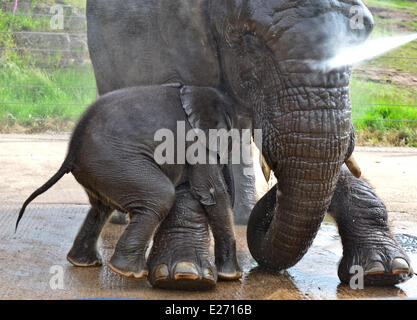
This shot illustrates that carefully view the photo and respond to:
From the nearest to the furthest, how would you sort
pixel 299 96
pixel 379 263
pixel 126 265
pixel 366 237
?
pixel 299 96, pixel 126 265, pixel 379 263, pixel 366 237

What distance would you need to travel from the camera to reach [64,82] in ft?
34.0

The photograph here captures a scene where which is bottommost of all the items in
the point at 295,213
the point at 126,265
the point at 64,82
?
the point at 64,82

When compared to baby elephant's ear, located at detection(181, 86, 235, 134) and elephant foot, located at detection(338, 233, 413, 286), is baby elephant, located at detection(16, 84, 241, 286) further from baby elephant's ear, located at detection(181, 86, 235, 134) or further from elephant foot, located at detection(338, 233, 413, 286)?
elephant foot, located at detection(338, 233, 413, 286)

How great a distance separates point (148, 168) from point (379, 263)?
1.02 metres

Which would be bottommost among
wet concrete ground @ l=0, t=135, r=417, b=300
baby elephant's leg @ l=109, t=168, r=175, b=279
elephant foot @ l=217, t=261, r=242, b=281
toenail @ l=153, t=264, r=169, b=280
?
wet concrete ground @ l=0, t=135, r=417, b=300

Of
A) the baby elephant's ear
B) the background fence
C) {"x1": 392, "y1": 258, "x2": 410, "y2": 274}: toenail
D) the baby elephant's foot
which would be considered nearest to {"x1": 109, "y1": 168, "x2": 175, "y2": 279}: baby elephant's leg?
the baby elephant's ear

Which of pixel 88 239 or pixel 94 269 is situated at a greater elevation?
pixel 88 239

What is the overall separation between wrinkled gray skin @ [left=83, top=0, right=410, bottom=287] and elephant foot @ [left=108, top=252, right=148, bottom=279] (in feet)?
0.25

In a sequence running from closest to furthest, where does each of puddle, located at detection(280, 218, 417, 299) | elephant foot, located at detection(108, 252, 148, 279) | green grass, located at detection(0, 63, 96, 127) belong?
elephant foot, located at detection(108, 252, 148, 279) → puddle, located at detection(280, 218, 417, 299) → green grass, located at detection(0, 63, 96, 127)

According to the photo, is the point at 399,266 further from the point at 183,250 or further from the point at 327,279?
the point at 183,250

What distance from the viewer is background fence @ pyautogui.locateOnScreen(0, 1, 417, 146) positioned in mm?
9484

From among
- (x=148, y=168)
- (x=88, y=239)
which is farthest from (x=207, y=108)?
(x=88, y=239)

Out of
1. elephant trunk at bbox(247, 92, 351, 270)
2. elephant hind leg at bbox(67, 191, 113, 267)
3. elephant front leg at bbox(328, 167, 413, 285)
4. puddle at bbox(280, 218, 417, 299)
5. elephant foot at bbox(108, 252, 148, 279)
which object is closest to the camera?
elephant trunk at bbox(247, 92, 351, 270)
